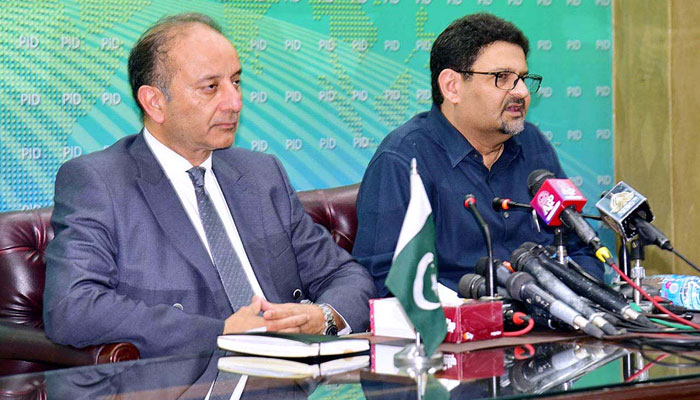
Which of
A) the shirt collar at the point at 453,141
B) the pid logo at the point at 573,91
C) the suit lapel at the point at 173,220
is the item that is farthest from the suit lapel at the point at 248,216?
the pid logo at the point at 573,91

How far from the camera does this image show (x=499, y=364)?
1692mm

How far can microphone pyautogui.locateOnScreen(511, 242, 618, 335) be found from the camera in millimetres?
1920

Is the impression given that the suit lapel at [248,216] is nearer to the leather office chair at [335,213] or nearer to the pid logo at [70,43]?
the leather office chair at [335,213]

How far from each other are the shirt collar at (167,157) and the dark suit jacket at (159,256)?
4 cm

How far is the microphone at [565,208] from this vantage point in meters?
2.03

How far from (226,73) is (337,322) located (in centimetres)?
84

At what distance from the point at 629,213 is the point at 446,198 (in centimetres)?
100

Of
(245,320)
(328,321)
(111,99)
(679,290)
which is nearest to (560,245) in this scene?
(679,290)

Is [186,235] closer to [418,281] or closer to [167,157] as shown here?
[167,157]

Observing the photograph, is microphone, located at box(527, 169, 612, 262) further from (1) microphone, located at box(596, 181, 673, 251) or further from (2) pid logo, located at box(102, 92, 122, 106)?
(2) pid logo, located at box(102, 92, 122, 106)

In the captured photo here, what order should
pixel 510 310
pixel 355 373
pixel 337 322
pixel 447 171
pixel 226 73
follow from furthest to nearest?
pixel 447 171 < pixel 226 73 < pixel 337 322 < pixel 510 310 < pixel 355 373

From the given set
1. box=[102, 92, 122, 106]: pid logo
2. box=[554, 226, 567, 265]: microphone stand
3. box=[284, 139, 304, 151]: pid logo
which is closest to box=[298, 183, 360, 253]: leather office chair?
box=[284, 139, 304, 151]: pid logo

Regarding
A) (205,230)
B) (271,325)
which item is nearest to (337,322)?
(271,325)

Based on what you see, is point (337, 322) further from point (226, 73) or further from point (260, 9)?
point (260, 9)
